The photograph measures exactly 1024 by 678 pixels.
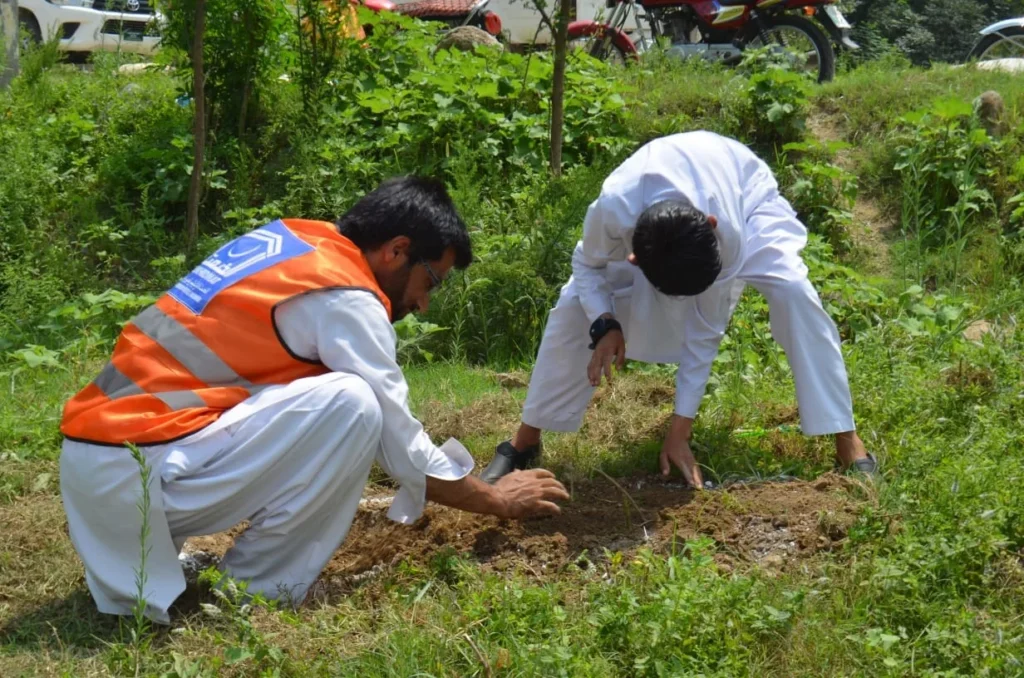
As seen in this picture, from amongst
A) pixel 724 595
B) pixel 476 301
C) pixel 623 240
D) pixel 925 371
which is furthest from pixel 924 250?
pixel 724 595

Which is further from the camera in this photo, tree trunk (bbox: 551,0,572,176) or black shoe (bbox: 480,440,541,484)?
tree trunk (bbox: 551,0,572,176)

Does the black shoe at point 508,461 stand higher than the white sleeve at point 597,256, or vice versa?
the white sleeve at point 597,256

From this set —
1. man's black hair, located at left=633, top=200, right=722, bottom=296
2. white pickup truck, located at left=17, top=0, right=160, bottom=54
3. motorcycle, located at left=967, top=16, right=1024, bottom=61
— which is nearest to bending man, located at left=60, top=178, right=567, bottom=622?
man's black hair, located at left=633, top=200, right=722, bottom=296

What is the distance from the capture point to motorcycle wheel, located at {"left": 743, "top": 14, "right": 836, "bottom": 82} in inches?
381

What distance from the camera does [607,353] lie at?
4188 millimetres

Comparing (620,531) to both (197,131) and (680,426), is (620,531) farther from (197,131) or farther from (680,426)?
(197,131)

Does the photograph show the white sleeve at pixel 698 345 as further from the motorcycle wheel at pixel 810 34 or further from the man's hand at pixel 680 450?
the motorcycle wheel at pixel 810 34

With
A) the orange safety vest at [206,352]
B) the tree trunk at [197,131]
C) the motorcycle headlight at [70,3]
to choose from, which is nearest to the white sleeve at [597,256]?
the orange safety vest at [206,352]

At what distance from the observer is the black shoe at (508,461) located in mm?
4586

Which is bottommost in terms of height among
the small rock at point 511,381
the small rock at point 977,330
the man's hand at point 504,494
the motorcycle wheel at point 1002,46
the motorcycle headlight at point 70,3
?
the small rock at point 511,381

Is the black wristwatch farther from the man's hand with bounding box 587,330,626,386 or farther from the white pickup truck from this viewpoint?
the white pickup truck

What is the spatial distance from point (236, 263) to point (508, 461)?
1.50m

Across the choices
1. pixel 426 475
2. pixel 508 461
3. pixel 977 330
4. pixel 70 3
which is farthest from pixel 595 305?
pixel 70 3

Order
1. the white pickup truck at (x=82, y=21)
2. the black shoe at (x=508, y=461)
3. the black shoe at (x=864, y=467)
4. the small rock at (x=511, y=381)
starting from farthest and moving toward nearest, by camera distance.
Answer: the white pickup truck at (x=82, y=21) < the small rock at (x=511, y=381) < the black shoe at (x=508, y=461) < the black shoe at (x=864, y=467)
